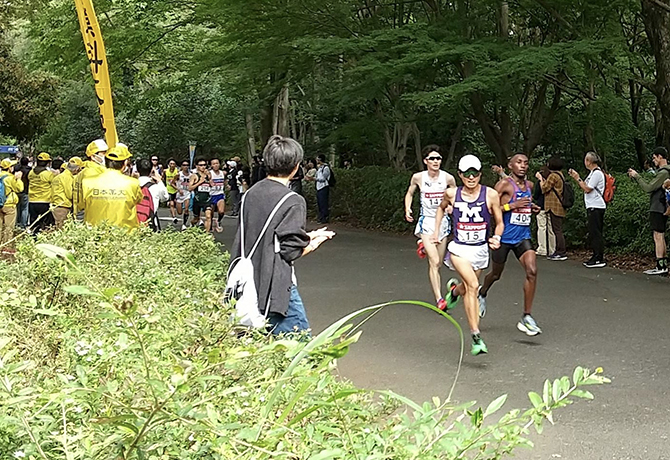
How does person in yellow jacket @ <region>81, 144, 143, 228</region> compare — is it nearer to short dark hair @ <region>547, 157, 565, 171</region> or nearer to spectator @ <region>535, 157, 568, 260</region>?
short dark hair @ <region>547, 157, 565, 171</region>

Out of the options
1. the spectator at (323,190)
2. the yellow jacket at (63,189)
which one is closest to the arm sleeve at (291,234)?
the yellow jacket at (63,189)

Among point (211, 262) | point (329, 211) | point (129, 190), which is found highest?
point (129, 190)

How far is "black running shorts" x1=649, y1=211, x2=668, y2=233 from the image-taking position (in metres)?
12.8

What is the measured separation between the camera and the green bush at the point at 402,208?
14.6 metres

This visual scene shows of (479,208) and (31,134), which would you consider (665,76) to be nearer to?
(479,208)

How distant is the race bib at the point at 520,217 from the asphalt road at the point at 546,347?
111 centimetres

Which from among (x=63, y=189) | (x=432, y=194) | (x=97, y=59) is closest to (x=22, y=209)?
(x=63, y=189)

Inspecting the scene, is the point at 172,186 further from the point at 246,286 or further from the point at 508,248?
the point at 246,286

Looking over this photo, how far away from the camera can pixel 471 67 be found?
16.2m

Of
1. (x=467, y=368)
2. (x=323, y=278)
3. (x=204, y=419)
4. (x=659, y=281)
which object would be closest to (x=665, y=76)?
(x=659, y=281)

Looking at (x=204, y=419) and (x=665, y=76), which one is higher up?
(x=665, y=76)

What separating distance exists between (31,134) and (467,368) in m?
30.0

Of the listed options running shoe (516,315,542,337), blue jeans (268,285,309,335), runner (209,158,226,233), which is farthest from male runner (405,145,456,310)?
runner (209,158,226,233)

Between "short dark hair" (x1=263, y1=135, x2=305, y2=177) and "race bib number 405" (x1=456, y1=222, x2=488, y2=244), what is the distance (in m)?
2.92
